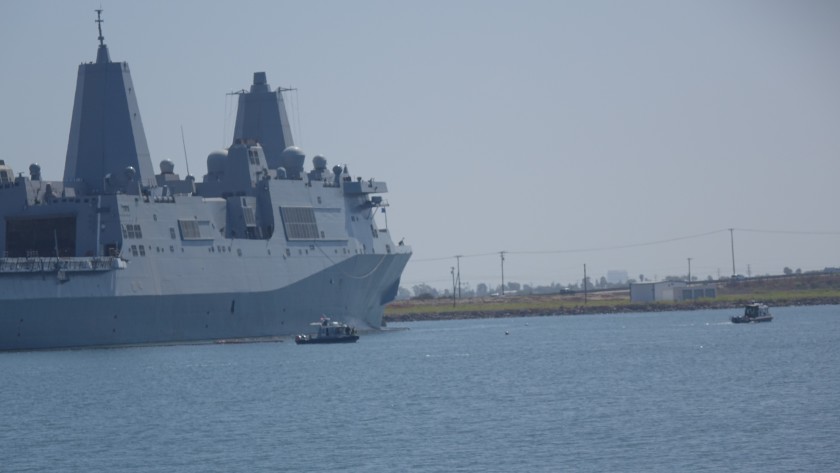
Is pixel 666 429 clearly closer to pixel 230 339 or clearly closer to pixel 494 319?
pixel 230 339

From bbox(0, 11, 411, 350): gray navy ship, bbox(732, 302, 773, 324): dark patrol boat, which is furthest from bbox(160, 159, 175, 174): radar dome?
bbox(732, 302, 773, 324): dark patrol boat

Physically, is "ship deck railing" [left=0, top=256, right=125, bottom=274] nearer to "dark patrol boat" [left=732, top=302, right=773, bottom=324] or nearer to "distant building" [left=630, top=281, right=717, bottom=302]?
"dark patrol boat" [left=732, top=302, right=773, bottom=324]

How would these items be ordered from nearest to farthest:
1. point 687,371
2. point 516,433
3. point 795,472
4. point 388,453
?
point 795,472, point 388,453, point 516,433, point 687,371

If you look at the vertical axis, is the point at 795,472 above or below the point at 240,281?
below

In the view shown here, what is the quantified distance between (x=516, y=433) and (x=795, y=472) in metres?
7.49

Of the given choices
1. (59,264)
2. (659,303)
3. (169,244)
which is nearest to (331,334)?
(169,244)

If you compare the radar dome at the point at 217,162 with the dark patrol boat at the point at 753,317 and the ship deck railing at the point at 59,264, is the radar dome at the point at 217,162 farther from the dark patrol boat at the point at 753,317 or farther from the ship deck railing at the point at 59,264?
the dark patrol boat at the point at 753,317

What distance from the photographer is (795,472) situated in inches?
1060

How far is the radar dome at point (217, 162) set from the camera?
70.8 metres

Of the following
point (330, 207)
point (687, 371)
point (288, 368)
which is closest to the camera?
point (687, 371)

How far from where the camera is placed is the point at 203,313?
62.8m

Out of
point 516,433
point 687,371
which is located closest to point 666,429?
point 516,433

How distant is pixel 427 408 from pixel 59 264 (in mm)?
22571

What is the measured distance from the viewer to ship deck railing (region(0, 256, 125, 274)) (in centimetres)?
5456
